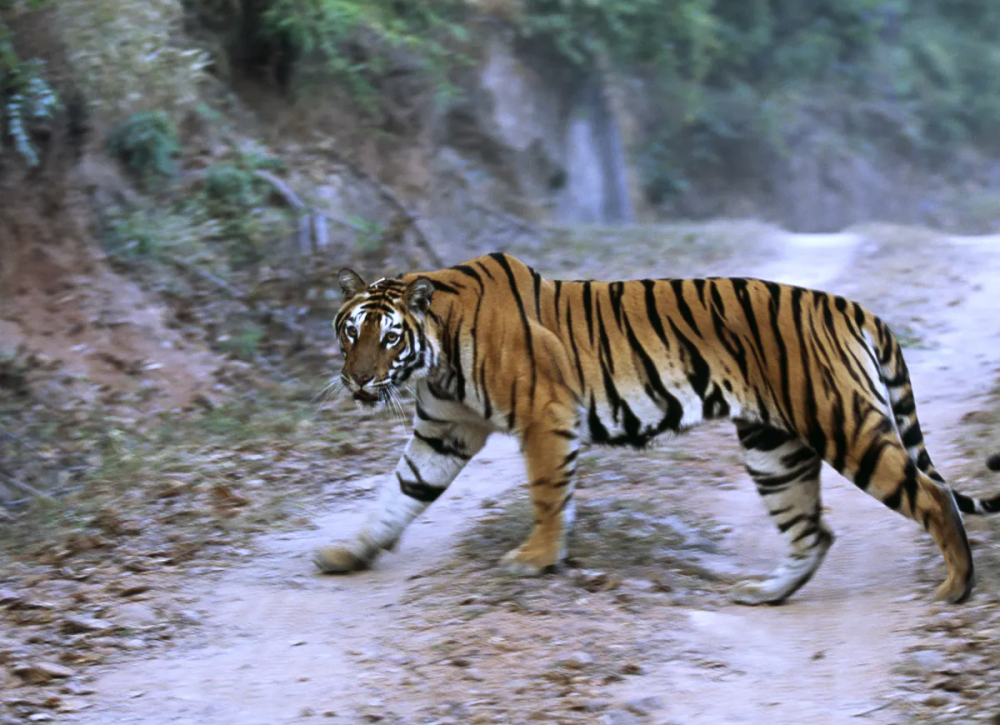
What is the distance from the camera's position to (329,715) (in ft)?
14.3

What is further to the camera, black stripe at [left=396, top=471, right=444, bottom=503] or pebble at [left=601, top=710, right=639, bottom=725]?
black stripe at [left=396, top=471, right=444, bottom=503]

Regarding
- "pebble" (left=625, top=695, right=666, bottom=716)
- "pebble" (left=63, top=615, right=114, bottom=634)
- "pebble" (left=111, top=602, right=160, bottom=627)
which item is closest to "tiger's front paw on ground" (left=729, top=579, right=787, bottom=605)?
"pebble" (left=625, top=695, right=666, bottom=716)

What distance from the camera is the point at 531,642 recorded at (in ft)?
15.7

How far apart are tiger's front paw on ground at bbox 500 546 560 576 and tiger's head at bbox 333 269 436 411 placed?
867 mm

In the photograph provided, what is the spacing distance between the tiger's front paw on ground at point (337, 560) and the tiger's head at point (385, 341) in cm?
77

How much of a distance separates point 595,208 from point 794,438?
16888mm

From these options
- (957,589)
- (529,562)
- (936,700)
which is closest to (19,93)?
(529,562)

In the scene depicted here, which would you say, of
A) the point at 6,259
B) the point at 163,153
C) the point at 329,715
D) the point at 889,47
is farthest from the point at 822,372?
the point at 889,47

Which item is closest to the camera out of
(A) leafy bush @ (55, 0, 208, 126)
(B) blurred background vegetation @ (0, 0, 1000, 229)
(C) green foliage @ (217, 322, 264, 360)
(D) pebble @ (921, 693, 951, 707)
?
(D) pebble @ (921, 693, 951, 707)

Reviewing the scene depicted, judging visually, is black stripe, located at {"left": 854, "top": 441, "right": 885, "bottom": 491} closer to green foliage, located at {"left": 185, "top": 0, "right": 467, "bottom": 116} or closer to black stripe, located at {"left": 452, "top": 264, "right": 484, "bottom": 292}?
black stripe, located at {"left": 452, "top": 264, "right": 484, "bottom": 292}

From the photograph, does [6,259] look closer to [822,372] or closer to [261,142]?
[261,142]

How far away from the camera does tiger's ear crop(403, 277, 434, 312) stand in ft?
18.4

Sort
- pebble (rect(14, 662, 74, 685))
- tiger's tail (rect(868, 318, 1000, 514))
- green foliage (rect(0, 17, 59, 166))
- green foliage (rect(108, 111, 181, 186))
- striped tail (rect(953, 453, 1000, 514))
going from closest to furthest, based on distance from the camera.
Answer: pebble (rect(14, 662, 74, 685))
striped tail (rect(953, 453, 1000, 514))
tiger's tail (rect(868, 318, 1000, 514))
green foliage (rect(0, 17, 59, 166))
green foliage (rect(108, 111, 181, 186))

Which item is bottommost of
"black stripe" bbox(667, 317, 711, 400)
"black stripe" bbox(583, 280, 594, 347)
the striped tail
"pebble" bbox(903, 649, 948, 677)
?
A: "pebble" bbox(903, 649, 948, 677)
